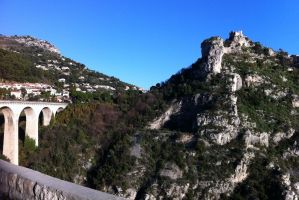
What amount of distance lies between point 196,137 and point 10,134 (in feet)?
63.3

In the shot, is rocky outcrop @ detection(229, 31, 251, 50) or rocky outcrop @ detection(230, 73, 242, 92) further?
rocky outcrop @ detection(229, 31, 251, 50)

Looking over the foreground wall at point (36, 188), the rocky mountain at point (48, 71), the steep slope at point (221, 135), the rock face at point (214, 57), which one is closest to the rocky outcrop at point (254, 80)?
the steep slope at point (221, 135)

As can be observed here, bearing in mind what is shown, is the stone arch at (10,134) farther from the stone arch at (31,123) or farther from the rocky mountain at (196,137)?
the stone arch at (31,123)

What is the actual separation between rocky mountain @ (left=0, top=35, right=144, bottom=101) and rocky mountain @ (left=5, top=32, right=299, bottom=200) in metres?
19.2

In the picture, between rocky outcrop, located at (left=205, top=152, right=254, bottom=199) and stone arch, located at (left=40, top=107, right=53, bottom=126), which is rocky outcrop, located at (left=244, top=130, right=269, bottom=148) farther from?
stone arch, located at (left=40, top=107, right=53, bottom=126)

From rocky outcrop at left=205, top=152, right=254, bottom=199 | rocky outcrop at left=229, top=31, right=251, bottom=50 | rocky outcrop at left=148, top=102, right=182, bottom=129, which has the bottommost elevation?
rocky outcrop at left=205, top=152, right=254, bottom=199

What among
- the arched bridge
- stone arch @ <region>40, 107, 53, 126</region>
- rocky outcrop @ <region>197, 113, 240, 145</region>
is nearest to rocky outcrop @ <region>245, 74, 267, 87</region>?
rocky outcrop @ <region>197, 113, 240, 145</region>

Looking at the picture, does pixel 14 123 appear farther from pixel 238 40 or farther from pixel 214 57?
pixel 238 40

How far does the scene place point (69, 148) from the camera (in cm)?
5003

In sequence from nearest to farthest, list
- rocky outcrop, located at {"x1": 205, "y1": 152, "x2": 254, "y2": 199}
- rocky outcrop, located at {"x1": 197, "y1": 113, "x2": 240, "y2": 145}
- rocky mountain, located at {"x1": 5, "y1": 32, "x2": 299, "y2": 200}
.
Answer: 1. rocky outcrop, located at {"x1": 205, "y1": 152, "x2": 254, "y2": 199}
2. rocky mountain, located at {"x1": 5, "y1": 32, "x2": 299, "y2": 200}
3. rocky outcrop, located at {"x1": 197, "y1": 113, "x2": 240, "y2": 145}

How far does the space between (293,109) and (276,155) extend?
31.2 feet

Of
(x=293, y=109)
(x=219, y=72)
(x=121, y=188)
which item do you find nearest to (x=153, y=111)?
(x=219, y=72)

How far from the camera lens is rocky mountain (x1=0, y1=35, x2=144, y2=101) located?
7794cm

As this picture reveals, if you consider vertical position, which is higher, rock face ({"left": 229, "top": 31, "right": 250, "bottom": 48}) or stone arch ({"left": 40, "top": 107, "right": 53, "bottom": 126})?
rock face ({"left": 229, "top": 31, "right": 250, "bottom": 48})
